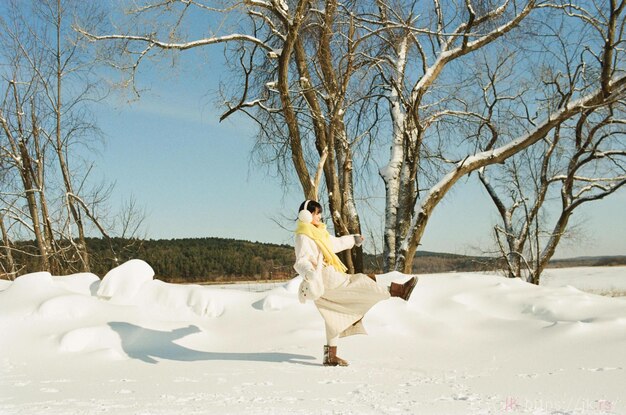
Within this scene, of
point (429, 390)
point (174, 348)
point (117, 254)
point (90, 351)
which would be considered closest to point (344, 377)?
point (429, 390)

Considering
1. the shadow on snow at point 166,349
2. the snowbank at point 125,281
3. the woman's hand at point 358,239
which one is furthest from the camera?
the snowbank at point 125,281

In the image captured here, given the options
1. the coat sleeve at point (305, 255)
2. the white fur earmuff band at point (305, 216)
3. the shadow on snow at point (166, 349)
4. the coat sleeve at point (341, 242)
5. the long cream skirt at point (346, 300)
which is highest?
the white fur earmuff band at point (305, 216)

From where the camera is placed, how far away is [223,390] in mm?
4633

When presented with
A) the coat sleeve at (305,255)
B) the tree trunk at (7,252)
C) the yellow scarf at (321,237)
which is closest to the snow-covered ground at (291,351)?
the coat sleeve at (305,255)

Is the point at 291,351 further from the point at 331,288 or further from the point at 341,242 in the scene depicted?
the point at 341,242

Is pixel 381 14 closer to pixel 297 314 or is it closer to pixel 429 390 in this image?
pixel 297 314

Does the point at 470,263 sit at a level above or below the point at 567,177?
below

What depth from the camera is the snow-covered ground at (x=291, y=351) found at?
14.0 feet

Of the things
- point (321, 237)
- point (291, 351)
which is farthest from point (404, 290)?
point (291, 351)

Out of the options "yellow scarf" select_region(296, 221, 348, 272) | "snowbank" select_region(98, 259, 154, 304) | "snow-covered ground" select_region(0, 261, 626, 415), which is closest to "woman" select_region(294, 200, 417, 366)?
"yellow scarf" select_region(296, 221, 348, 272)

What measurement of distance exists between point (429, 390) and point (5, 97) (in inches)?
545

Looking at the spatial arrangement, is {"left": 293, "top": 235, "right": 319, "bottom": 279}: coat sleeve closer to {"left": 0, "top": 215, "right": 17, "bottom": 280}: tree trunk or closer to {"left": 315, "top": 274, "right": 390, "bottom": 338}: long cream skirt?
{"left": 315, "top": 274, "right": 390, "bottom": 338}: long cream skirt

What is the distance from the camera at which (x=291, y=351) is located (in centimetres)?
651

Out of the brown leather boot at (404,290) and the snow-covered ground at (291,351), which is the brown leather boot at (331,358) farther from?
the brown leather boot at (404,290)
